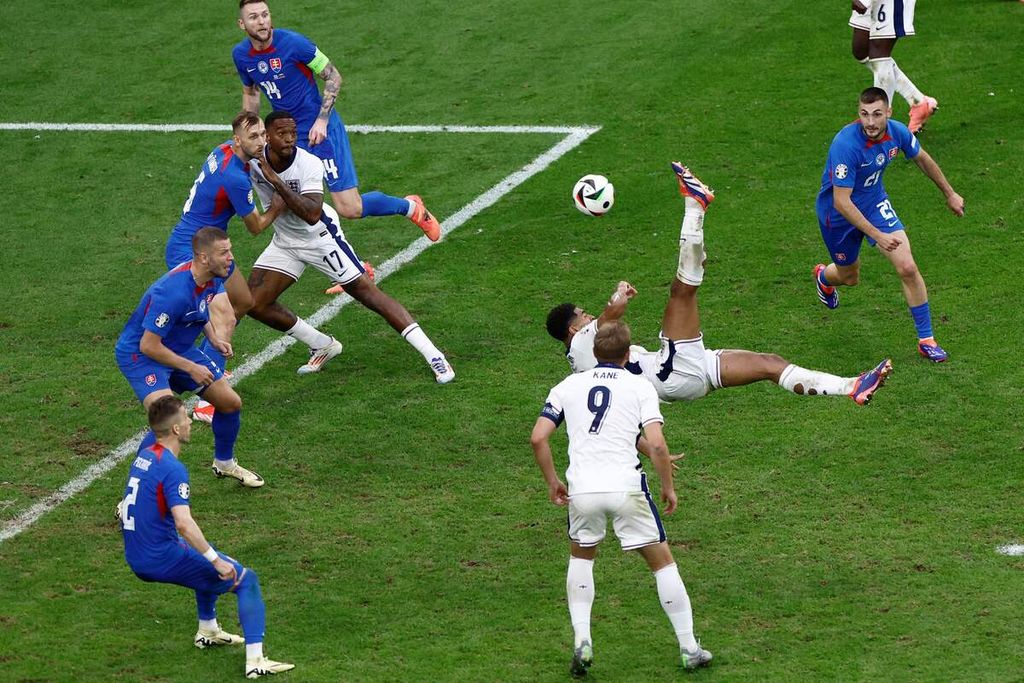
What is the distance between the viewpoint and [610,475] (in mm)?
7910

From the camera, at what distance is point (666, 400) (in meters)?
10.1

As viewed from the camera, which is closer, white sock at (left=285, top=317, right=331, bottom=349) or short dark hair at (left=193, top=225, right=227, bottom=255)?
short dark hair at (left=193, top=225, right=227, bottom=255)

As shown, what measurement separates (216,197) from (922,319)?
18.9 ft

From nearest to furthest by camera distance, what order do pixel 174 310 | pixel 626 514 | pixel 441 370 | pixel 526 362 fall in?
pixel 626 514
pixel 174 310
pixel 441 370
pixel 526 362

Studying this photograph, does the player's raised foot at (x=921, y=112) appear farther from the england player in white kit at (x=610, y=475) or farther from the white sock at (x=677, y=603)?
the white sock at (x=677, y=603)

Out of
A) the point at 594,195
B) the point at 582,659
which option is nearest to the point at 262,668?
the point at 582,659

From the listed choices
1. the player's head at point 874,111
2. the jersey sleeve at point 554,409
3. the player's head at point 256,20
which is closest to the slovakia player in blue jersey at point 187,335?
the jersey sleeve at point 554,409

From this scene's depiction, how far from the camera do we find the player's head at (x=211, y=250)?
370 inches

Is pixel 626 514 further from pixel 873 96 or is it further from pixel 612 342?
pixel 873 96

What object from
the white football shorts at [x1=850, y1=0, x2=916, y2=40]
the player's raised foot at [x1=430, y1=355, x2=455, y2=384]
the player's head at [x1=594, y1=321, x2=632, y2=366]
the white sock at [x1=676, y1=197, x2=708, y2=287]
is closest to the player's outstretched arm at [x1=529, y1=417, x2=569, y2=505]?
the player's head at [x1=594, y1=321, x2=632, y2=366]

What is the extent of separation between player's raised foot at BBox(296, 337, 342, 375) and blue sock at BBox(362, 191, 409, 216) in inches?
→ 57.0

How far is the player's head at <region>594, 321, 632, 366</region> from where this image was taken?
8.03m

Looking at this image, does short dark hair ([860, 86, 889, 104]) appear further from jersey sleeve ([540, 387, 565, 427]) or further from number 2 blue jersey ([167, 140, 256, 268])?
number 2 blue jersey ([167, 140, 256, 268])

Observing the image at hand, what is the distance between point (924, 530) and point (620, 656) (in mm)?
2447
